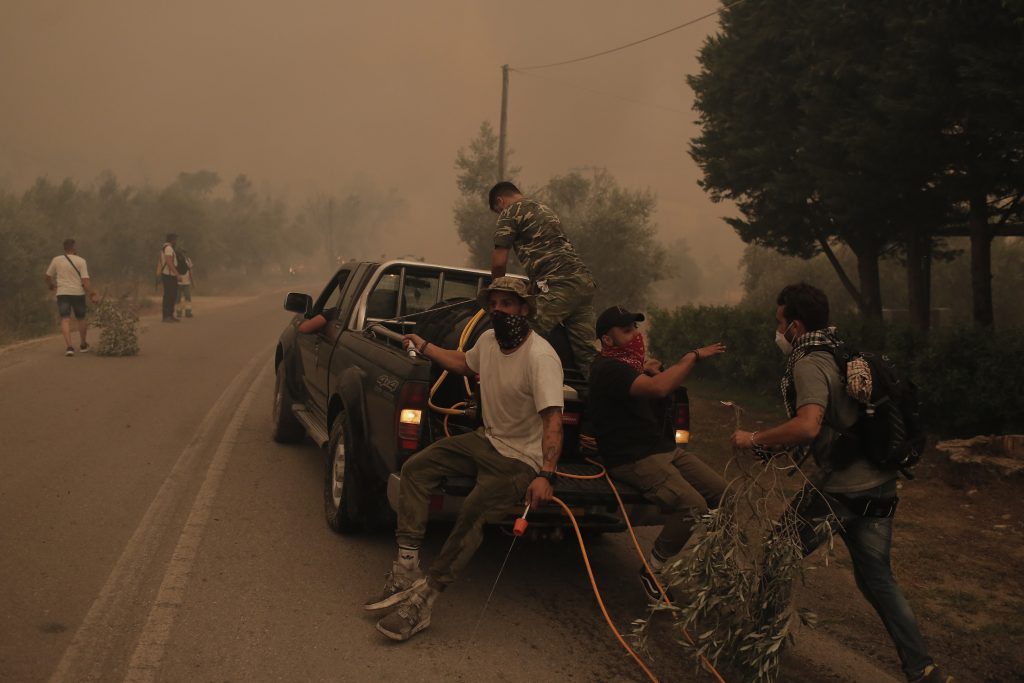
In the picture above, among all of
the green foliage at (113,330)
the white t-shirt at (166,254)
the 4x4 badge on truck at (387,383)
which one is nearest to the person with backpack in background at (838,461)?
the 4x4 badge on truck at (387,383)

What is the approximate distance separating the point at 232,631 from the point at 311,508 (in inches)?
90.7

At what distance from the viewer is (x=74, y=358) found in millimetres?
14805

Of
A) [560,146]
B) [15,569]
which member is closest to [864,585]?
[15,569]

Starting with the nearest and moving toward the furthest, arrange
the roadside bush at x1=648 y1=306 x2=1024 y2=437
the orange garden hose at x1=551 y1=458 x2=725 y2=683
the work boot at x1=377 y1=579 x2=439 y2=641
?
the orange garden hose at x1=551 y1=458 x2=725 y2=683, the work boot at x1=377 y1=579 x2=439 y2=641, the roadside bush at x1=648 y1=306 x2=1024 y2=437

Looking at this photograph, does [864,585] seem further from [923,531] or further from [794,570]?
[923,531]

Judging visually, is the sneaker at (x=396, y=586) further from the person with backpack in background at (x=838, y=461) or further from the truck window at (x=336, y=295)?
the truck window at (x=336, y=295)

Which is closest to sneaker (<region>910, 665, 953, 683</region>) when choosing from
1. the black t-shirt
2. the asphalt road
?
the asphalt road

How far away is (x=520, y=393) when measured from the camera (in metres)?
4.72

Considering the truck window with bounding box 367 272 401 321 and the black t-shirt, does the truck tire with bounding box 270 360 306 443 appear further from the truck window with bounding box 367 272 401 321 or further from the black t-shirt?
the black t-shirt

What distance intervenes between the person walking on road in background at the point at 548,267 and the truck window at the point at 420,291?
3.77 ft

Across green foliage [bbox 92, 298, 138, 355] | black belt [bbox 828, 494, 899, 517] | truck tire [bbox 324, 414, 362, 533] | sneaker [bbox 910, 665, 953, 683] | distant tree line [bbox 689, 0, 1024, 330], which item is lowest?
sneaker [bbox 910, 665, 953, 683]

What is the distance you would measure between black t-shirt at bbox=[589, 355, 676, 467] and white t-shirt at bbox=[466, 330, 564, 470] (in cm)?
37

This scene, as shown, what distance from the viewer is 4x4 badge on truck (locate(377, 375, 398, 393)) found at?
5289 mm

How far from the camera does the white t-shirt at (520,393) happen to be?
15.3 feet
